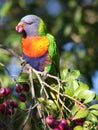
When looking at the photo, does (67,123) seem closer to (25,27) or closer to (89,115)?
(89,115)

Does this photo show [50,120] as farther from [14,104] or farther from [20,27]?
[20,27]

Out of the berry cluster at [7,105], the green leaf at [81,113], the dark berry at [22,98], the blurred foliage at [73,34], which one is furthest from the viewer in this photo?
the blurred foliage at [73,34]

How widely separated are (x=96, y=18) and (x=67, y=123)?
2.42m

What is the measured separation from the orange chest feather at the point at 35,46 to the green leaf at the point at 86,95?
0.61m

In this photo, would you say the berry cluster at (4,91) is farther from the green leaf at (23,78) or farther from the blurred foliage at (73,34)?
the blurred foliage at (73,34)

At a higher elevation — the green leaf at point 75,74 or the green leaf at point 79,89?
the green leaf at point 75,74

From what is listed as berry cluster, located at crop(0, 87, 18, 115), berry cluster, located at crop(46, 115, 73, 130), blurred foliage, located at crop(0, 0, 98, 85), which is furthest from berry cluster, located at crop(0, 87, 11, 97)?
blurred foliage, located at crop(0, 0, 98, 85)

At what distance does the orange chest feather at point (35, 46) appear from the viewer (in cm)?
255

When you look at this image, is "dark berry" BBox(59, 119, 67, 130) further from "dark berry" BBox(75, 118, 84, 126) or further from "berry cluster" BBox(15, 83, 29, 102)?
"berry cluster" BBox(15, 83, 29, 102)

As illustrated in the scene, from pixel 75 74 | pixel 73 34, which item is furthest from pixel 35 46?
pixel 73 34

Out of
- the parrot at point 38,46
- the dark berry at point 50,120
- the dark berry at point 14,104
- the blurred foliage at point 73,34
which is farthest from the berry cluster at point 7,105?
the blurred foliage at point 73,34

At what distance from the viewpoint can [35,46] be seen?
2.59 meters

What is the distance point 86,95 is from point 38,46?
0.67 meters

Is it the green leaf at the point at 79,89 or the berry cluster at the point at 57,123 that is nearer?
the berry cluster at the point at 57,123
